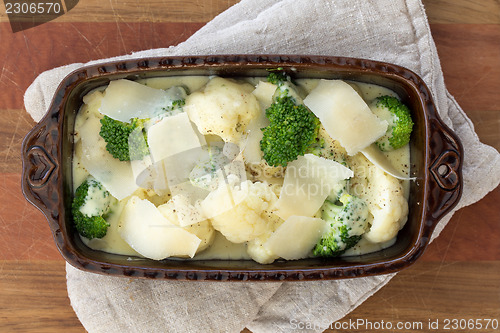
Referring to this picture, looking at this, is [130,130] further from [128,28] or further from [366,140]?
[366,140]

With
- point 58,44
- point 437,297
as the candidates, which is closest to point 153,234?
point 58,44

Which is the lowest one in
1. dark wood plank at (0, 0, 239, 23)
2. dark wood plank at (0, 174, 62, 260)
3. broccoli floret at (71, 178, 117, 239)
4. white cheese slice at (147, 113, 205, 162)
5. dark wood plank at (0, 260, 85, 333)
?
dark wood plank at (0, 260, 85, 333)

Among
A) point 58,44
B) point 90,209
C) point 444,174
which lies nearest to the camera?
point 444,174

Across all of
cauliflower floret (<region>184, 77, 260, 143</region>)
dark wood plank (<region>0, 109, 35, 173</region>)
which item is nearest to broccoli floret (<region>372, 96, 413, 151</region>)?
cauliflower floret (<region>184, 77, 260, 143</region>)

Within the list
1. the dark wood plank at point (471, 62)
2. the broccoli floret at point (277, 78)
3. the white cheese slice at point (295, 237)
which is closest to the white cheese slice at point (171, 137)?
the broccoli floret at point (277, 78)

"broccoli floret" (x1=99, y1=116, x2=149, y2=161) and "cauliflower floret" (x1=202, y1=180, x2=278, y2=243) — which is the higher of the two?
"broccoli floret" (x1=99, y1=116, x2=149, y2=161)

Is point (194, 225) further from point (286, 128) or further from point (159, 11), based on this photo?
point (159, 11)

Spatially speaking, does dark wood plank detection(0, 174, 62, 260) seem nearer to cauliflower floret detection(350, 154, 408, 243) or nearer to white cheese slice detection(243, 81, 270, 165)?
white cheese slice detection(243, 81, 270, 165)
